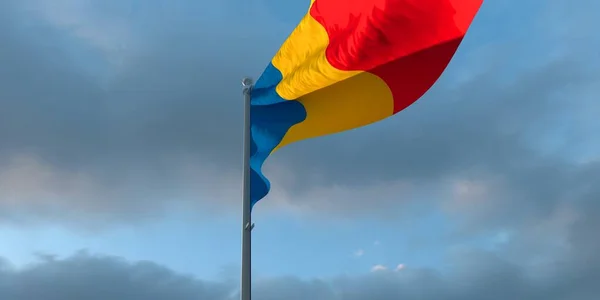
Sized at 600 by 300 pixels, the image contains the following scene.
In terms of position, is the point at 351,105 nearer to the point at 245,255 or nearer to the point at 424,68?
the point at 424,68

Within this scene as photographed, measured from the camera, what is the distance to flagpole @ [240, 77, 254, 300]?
49.5ft

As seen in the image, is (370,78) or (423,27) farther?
(370,78)

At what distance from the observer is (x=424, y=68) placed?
1619 centimetres

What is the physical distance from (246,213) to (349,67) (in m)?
3.88

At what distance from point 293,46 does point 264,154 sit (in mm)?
2832

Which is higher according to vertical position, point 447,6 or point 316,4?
point 316,4

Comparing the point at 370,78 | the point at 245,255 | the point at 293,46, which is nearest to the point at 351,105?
the point at 370,78

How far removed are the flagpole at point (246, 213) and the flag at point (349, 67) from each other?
0.60 meters

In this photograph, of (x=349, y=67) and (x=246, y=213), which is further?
(x=246, y=213)

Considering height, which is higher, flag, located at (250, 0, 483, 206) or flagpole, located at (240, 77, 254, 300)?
flag, located at (250, 0, 483, 206)

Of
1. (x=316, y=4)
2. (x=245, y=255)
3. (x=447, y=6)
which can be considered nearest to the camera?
(x=447, y=6)

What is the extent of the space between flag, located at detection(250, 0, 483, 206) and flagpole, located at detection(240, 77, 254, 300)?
0.60m

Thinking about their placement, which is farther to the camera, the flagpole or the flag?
the flagpole

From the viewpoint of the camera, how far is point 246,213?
1582cm
